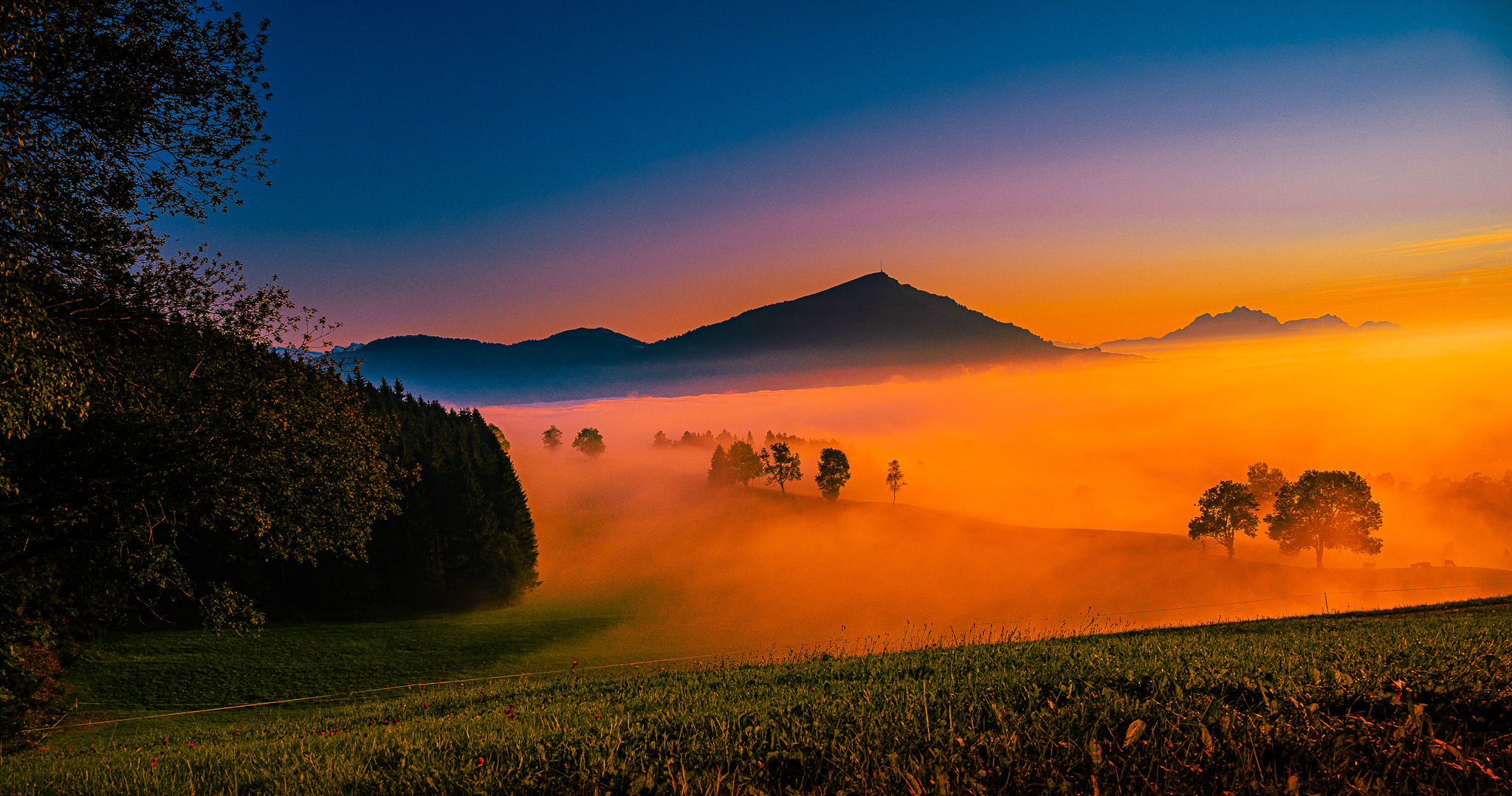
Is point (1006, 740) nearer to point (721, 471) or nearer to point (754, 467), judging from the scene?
point (754, 467)

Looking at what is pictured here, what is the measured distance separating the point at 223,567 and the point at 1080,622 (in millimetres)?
76215

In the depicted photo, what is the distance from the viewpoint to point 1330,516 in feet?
240

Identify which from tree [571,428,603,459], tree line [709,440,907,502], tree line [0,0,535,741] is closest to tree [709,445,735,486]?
tree line [709,440,907,502]

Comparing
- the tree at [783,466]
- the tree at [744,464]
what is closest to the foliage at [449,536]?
the tree at [744,464]

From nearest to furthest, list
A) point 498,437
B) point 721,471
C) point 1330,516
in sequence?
point 1330,516 < point 498,437 < point 721,471

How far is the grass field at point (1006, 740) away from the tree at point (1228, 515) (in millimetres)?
86363

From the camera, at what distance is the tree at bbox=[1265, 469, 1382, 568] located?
7200cm

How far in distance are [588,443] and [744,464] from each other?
2441 inches

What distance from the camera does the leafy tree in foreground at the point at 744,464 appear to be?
13412 centimetres

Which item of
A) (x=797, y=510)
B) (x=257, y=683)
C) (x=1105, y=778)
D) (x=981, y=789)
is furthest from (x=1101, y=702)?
(x=797, y=510)

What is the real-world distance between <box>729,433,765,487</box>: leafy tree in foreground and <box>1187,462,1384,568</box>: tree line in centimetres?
7668

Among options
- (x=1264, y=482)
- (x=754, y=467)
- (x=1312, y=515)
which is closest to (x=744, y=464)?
(x=754, y=467)

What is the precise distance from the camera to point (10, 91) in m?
10.2

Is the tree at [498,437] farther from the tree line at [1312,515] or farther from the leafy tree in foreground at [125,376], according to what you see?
the tree line at [1312,515]
